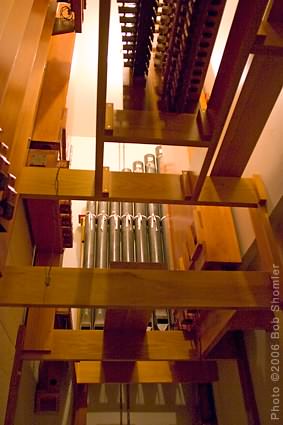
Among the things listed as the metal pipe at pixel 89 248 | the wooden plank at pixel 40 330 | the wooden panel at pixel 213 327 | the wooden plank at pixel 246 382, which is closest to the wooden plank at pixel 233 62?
the wooden panel at pixel 213 327

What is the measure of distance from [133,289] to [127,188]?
1.76ft

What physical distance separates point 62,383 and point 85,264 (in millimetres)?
1008

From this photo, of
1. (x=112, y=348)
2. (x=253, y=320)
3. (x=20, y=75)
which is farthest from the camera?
(x=112, y=348)

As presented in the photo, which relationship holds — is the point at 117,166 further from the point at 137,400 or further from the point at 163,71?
the point at 163,71

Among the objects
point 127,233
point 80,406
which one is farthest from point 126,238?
point 80,406

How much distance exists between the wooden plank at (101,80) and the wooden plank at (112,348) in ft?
3.20

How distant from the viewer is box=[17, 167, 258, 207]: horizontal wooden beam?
1977 mm

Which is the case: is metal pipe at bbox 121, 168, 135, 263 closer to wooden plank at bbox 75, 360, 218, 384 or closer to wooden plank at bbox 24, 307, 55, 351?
wooden plank at bbox 75, 360, 218, 384

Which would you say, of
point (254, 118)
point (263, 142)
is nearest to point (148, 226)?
point (263, 142)

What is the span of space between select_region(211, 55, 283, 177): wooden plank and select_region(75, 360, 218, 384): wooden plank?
1.55m

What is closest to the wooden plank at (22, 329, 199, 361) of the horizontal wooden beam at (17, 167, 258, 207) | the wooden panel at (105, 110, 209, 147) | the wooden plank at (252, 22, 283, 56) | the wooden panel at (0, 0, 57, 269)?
the horizontal wooden beam at (17, 167, 258, 207)

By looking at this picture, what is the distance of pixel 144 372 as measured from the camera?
2.85 meters

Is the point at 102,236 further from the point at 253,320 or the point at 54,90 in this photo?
the point at 253,320

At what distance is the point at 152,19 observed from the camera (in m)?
1.63
